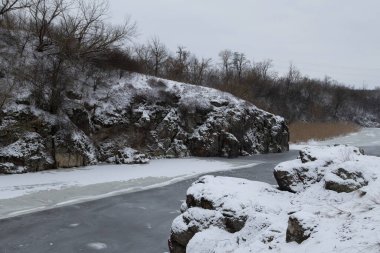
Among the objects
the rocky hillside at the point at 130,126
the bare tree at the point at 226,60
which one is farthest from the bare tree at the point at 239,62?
the rocky hillside at the point at 130,126

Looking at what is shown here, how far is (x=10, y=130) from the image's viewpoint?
1612cm

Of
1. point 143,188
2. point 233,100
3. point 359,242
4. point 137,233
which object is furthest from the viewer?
point 233,100

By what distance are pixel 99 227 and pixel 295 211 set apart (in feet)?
17.1

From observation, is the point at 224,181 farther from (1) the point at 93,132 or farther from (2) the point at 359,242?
(1) the point at 93,132

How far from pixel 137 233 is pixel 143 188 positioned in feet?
16.5

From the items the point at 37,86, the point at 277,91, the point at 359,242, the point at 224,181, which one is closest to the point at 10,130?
the point at 37,86

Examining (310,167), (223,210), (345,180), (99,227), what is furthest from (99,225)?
(345,180)

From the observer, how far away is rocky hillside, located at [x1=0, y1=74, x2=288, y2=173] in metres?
16.7

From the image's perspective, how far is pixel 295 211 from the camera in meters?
5.59

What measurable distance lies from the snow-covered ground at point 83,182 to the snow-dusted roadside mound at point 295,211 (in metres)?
6.04

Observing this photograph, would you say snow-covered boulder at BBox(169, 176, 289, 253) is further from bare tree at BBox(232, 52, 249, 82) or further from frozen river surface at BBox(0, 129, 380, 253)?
bare tree at BBox(232, 52, 249, 82)

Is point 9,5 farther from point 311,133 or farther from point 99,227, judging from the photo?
point 311,133

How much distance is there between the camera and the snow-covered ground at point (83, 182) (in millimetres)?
11516

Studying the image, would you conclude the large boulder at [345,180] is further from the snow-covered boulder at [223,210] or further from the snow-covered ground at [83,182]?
the snow-covered ground at [83,182]
